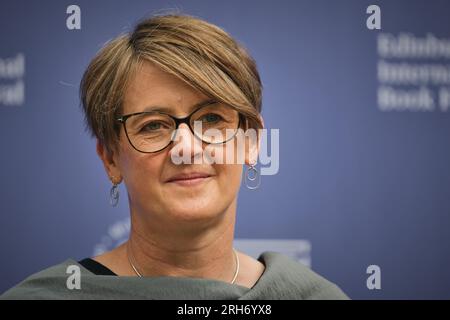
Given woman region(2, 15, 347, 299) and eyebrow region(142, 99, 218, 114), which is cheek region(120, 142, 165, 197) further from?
eyebrow region(142, 99, 218, 114)

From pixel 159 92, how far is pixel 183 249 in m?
0.42

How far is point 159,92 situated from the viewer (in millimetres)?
1557

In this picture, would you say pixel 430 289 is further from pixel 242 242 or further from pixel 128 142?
pixel 128 142

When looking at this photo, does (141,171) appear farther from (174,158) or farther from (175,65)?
(175,65)

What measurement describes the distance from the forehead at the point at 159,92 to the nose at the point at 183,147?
0.16ft

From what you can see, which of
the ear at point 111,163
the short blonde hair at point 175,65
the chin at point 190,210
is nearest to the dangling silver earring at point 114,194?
the ear at point 111,163

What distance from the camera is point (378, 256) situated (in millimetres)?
1955

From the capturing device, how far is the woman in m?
1.55

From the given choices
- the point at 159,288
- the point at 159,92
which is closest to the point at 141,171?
the point at 159,92

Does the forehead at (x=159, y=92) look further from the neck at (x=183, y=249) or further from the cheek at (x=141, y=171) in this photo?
the neck at (x=183, y=249)

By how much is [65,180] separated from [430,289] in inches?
46.4

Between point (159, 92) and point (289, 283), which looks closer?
point (159, 92)

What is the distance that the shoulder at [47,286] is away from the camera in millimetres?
1647
